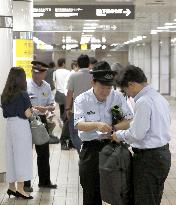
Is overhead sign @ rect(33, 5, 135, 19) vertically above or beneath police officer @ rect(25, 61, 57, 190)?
above

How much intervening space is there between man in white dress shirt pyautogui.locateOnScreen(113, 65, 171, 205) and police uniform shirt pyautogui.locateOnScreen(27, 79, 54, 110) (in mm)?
3246

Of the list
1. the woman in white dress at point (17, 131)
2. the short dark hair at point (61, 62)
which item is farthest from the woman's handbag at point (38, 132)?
the short dark hair at point (61, 62)

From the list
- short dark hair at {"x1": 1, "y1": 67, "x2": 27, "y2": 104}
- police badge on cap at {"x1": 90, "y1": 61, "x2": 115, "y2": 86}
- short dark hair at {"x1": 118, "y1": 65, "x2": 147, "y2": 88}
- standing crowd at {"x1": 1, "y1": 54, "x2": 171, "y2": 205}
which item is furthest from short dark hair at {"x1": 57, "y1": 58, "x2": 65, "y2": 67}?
short dark hair at {"x1": 118, "y1": 65, "x2": 147, "y2": 88}

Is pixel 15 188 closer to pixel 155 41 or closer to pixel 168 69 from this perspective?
pixel 168 69

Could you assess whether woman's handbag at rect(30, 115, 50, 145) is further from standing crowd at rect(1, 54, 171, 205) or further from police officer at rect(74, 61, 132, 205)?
police officer at rect(74, 61, 132, 205)

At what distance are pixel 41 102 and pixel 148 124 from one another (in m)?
3.54

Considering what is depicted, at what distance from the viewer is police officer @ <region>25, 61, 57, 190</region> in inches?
274

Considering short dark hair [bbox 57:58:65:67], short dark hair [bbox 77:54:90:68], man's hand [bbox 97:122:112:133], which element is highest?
short dark hair [bbox 77:54:90:68]

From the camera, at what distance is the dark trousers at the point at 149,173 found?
13.3 ft

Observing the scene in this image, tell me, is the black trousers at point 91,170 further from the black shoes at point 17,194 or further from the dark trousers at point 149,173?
the black shoes at point 17,194

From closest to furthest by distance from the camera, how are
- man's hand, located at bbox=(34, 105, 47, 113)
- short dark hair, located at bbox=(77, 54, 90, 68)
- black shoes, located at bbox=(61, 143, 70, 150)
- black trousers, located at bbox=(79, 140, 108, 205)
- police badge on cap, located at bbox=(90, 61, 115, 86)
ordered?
police badge on cap, located at bbox=(90, 61, 115, 86) < black trousers, located at bbox=(79, 140, 108, 205) < man's hand, located at bbox=(34, 105, 47, 113) < short dark hair, located at bbox=(77, 54, 90, 68) < black shoes, located at bbox=(61, 143, 70, 150)

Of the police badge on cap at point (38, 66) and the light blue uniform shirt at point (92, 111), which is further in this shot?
the police badge on cap at point (38, 66)

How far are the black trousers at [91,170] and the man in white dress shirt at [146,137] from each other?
35 cm

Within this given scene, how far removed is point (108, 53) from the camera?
1941 inches
